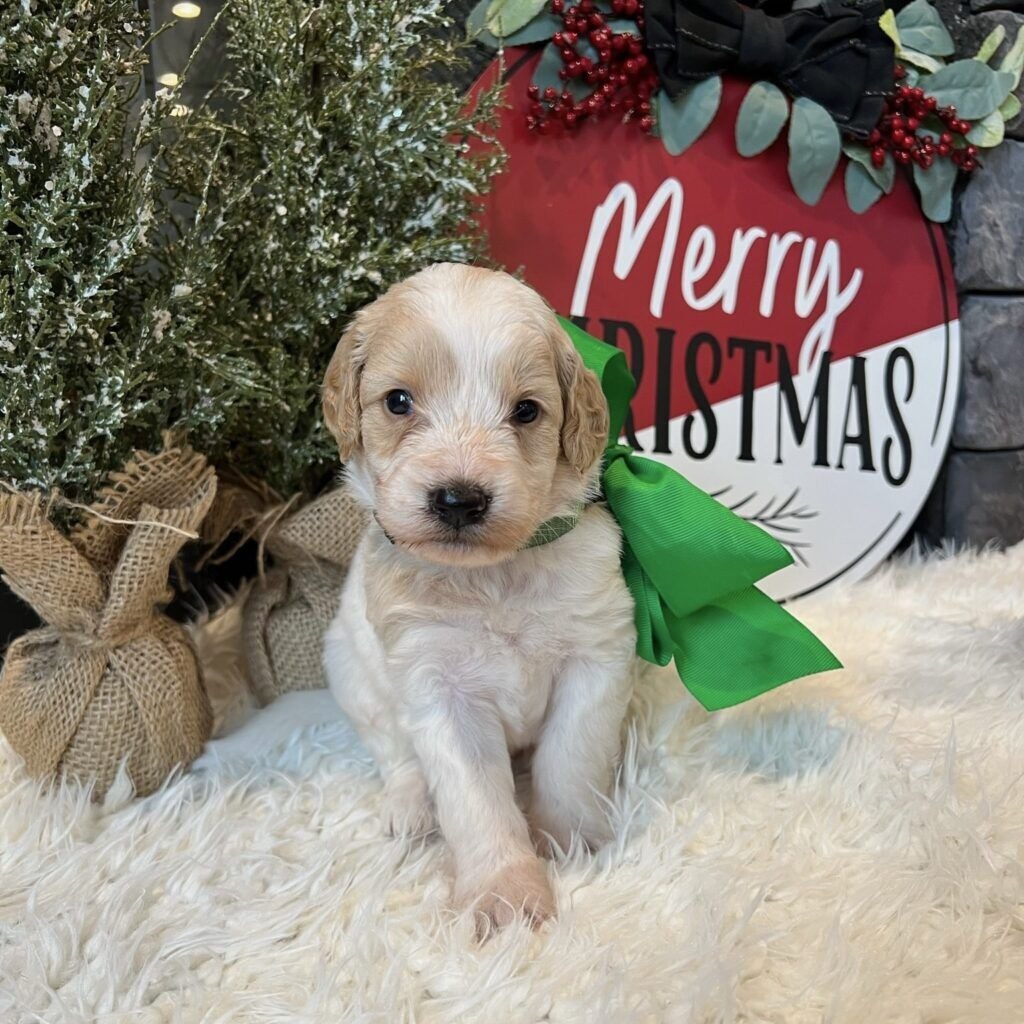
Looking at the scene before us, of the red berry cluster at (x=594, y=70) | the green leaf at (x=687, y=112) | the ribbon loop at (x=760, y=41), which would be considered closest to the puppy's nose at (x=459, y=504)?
the red berry cluster at (x=594, y=70)

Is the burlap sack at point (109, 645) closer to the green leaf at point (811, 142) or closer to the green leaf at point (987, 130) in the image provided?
the green leaf at point (811, 142)

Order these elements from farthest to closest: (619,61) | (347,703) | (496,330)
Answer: (619,61) → (347,703) → (496,330)

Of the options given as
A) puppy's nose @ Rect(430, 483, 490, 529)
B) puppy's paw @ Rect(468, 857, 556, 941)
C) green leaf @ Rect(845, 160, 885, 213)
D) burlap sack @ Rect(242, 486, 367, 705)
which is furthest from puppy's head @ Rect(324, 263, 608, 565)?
green leaf @ Rect(845, 160, 885, 213)

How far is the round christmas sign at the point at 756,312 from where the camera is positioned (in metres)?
1.88

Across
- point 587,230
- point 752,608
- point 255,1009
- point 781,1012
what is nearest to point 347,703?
point 255,1009

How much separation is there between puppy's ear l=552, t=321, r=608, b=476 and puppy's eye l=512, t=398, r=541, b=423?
53 mm

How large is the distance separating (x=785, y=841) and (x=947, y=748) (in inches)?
13.3

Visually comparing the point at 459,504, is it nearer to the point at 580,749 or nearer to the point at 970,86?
the point at 580,749

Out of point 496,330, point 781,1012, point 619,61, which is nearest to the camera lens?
point 781,1012

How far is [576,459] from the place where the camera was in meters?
1.21

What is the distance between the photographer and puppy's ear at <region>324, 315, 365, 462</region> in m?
1.21

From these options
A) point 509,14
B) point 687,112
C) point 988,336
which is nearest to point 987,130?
point 988,336

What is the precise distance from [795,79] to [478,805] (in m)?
1.66

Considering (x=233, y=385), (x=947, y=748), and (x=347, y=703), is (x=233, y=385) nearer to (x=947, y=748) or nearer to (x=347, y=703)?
(x=347, y=703)
